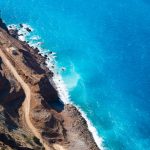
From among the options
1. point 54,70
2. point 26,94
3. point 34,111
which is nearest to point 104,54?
point 54,70

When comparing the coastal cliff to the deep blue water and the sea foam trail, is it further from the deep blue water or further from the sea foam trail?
the deep blue water

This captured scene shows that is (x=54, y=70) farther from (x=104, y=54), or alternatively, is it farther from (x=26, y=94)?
(x=26, y=94)

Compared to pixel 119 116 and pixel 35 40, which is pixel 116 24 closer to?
pixel 35 40

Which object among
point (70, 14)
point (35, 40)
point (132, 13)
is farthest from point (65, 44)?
point (132, 13)

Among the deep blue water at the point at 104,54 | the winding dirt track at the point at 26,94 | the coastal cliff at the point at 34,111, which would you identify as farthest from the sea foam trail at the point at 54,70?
the winding dirt track at the point at 26,94

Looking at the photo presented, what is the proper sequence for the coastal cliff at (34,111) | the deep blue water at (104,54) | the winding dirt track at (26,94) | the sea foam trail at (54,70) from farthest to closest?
1. the deep blue water at (104,54)
2. the sea foam trail at (54,70)
3. the winding dirt track at (26,94)
4. the coastal cliff at (34,111)

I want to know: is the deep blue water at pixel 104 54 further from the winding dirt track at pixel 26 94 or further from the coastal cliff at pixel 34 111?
the winding dirt track at pixel 26 94

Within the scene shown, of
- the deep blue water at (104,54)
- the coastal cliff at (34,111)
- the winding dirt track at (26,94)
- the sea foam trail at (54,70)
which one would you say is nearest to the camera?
the coastal cliff at (34,111)
